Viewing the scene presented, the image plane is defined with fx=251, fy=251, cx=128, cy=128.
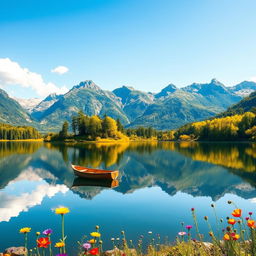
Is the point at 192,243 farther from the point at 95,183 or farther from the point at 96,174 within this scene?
the point at 95,183

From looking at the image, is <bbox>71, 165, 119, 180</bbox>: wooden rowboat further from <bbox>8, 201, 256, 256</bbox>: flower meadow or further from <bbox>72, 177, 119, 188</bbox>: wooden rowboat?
<bbox>8, 201, 256, 256</bbox>: flower meadow

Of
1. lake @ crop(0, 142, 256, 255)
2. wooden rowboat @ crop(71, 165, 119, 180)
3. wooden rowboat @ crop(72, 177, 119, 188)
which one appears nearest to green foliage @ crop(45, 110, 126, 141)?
lake @ crop(0, 142, 256, 255)

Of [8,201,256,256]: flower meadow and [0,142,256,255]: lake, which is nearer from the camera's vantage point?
[8,201,256,256]: flower meadow

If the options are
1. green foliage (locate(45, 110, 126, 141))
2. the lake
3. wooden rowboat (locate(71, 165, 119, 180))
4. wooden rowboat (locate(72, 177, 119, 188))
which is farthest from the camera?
green foliage (locate(45, 110, 126, 141))

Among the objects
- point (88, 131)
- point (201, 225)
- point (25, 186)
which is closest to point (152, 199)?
point (201, 225)

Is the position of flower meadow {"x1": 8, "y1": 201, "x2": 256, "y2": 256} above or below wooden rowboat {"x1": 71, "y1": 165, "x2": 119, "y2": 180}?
above

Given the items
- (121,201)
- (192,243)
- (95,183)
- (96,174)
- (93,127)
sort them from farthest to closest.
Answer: (93,127)
(95,183)
(96,174)
(121,201)
(192,243)

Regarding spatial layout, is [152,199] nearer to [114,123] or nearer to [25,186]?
[25,186]

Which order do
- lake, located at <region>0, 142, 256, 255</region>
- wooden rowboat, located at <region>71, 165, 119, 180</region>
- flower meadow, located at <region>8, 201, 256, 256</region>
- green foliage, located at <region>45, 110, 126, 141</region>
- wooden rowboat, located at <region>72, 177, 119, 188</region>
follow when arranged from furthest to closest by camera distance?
green foliage, located at <region>45, 110, 126, 141</region> < wooden rowboat, located at <region>71, 165, 119, 180</region> < wooden rowboat, located at <region>72, 177, 119, 188</region> < lake, located at <region>0, 142, 256, 255</region> < flower meadow, located at <region>8, 201, 256, 256</region>

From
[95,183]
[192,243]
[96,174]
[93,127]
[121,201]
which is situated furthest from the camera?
[93,127]

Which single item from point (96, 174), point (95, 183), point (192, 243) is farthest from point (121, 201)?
point (192, 243)

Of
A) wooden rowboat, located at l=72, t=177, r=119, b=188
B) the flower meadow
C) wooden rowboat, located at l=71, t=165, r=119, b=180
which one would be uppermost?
the flower meadow

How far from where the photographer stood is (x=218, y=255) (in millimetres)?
9438

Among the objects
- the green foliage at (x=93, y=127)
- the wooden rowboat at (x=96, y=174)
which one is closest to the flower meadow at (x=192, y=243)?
the wooden rowboat at (x=96, y=174)
